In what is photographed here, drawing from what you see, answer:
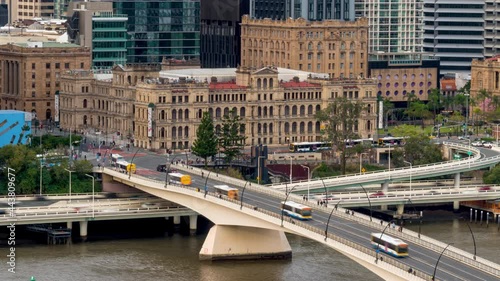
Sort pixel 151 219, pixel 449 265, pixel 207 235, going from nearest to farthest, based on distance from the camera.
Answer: pixel 449 265
pixel 207 235
pixel 151 219

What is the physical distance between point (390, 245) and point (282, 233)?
25718mm

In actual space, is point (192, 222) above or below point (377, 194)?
below

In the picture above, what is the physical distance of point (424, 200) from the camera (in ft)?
629

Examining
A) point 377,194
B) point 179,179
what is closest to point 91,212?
point 179,179

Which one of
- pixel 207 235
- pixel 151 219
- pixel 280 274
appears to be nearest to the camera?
pixel 280 274

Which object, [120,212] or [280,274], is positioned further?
[120,212]

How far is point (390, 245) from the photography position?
14300 cm

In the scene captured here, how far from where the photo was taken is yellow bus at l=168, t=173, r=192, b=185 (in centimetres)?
17988

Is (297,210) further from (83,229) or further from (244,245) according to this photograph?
(83,229)

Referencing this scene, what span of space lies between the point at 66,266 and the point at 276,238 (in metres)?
18.1

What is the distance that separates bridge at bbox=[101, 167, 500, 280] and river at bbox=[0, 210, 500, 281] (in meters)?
1.93

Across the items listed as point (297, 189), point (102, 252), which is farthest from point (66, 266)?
point (297, 189)

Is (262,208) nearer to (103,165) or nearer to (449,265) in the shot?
(449,265)

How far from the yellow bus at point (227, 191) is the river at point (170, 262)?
5.57 m
